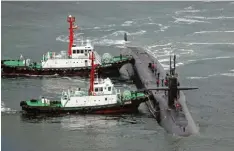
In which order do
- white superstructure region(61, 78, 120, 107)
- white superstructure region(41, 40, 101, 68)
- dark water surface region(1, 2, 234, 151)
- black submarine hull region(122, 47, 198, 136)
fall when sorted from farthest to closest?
white superstructure region(41, 40, 101, 68)
white superstructure region(61, 78, 120, 107)
black submarine hull region(122, 47, 198, 136)
dark water surface region(1, 2, 234, 151)

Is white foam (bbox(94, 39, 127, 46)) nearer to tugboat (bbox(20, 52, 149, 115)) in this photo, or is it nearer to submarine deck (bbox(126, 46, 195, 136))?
submarine deck (bbox(126, 46, 195, 136))

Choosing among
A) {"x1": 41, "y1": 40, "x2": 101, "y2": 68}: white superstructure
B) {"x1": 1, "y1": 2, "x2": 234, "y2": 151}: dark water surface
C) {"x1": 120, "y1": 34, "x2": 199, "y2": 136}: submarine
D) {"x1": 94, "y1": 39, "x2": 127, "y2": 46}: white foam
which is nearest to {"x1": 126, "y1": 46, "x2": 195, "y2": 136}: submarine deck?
{"x1": 120, "y1": 34, "x2": 199, "y2": 136}: submarine

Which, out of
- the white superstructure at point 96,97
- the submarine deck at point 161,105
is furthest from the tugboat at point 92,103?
the submarine deck at point 161,105

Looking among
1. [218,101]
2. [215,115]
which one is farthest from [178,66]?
[215,115]

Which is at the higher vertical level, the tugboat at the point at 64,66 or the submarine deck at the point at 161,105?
the tugboat at the point at 64,66

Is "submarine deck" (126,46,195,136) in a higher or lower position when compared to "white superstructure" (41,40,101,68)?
lower

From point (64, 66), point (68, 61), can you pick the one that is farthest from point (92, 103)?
point (64, 66)

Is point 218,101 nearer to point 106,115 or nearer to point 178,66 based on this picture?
point 106,115

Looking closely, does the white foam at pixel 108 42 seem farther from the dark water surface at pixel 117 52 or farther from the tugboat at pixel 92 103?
the tugboat at pixel 92 103
